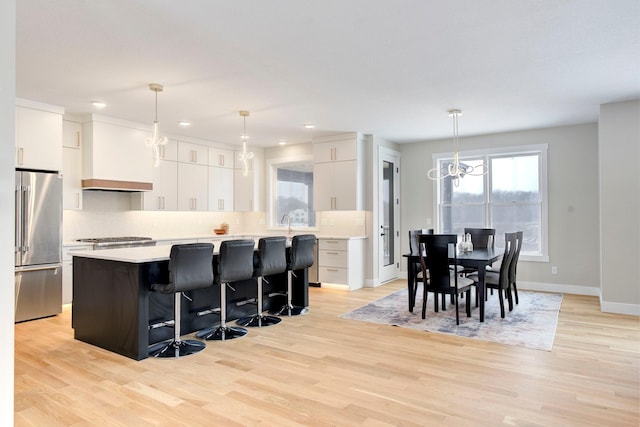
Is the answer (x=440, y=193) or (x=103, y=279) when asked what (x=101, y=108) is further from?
(x=440, y=193)

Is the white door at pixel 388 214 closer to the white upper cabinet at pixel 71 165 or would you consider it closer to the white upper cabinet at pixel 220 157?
the white upper cabinet at pixel 220 157

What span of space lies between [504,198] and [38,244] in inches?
272

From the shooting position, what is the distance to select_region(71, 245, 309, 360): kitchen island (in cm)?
354

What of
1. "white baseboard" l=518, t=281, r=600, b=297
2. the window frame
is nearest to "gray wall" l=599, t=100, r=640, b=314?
"white baseboard" l=518, t=281, r=600, b=297

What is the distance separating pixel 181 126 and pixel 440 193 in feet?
15.4

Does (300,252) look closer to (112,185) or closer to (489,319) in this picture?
(489,319)

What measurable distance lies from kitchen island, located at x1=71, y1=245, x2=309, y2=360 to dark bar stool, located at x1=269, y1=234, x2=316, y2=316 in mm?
895

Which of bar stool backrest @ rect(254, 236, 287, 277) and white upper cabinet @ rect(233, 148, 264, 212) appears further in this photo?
white upper cabinet @ rect(233, 148, 264, 212)

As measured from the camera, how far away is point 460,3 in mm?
2670

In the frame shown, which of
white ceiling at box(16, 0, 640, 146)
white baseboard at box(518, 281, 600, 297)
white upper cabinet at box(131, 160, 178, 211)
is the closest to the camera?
white ceiling at box(16, 0, 640, 146)

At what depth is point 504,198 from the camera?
22.9 ft

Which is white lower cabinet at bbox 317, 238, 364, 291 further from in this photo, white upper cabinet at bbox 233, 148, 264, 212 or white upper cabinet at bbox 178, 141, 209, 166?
white upper cabinet at bbox 178, 141, 209, 166

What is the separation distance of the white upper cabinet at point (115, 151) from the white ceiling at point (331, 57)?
10.8 inches

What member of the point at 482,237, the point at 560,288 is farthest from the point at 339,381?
the point at 560,288
